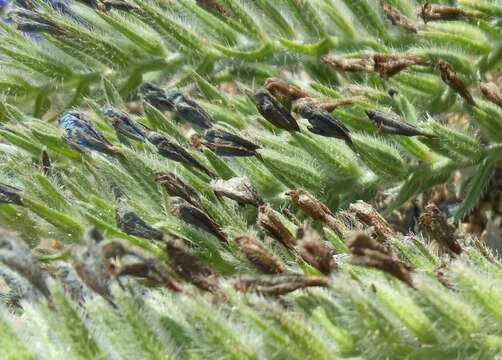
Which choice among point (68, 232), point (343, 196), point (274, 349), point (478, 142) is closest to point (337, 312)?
point (274, 349)

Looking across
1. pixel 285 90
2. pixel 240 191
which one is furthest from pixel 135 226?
pixel 285 90

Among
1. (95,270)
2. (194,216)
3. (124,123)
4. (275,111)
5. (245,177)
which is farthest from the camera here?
(124,123)

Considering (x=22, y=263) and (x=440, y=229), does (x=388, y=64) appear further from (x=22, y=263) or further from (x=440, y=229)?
(x=22, y=263)

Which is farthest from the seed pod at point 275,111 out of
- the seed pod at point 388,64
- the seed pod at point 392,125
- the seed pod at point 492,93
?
the seed pod at point 492,93

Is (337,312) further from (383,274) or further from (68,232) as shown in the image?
(68,232)

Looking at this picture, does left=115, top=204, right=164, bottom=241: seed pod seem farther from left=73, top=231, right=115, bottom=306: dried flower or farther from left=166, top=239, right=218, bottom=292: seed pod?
left=73, top=231, right=115, bottom=306: dried flower

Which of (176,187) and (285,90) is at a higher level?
(285,90)

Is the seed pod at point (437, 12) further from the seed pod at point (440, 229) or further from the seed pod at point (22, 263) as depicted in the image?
the seed pod at point (22, 263)

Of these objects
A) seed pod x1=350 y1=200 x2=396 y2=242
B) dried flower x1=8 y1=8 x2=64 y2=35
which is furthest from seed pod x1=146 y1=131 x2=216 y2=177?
dried flower x1=8 y1=8 x2=64 y2=35
